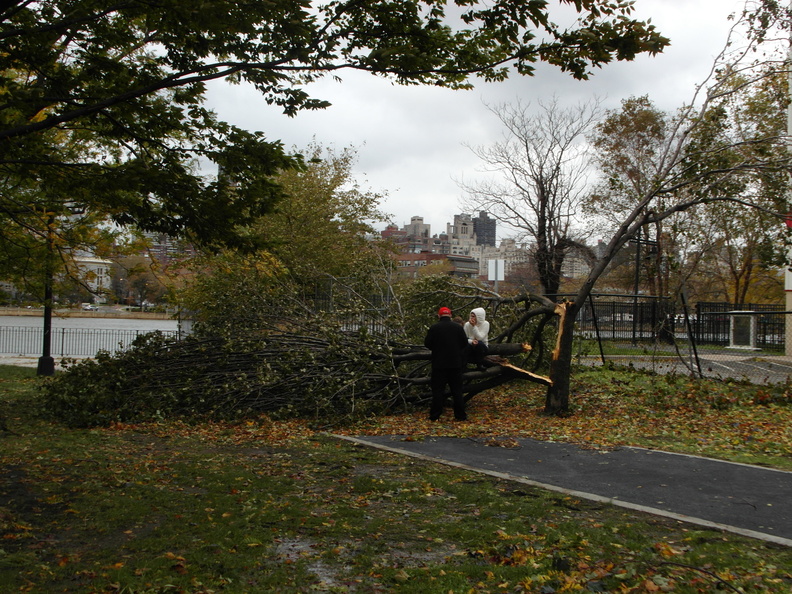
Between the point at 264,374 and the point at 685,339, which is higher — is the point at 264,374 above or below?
below

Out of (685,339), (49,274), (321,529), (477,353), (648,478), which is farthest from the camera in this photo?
(49,274)

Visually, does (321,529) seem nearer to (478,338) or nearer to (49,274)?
(478,338)

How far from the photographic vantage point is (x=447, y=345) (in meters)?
10.8

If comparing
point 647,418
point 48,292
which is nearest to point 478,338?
point 647,418

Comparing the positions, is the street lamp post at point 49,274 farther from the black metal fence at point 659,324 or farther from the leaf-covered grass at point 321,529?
the black metal fence at point 659,324

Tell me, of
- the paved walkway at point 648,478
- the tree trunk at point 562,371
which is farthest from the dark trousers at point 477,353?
the paved walkway at point 648,478

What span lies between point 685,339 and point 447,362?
6.86m

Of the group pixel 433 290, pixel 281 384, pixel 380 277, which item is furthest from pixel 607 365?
pixel 281 384

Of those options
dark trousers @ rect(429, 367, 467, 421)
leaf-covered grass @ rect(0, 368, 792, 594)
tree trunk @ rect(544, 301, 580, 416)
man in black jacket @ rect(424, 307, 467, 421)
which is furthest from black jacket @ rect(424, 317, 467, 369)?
leaf-covered grass @ rect(0, 368, 792, 594)

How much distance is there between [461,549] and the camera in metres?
4.73

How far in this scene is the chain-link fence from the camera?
14125 millimetres

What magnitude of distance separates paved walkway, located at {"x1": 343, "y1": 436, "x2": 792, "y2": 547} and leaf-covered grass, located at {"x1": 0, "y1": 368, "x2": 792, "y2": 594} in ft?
1.01

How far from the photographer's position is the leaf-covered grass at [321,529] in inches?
164

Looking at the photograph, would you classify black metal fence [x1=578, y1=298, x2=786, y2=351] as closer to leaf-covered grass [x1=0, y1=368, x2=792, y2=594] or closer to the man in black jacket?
the man in black jacket
